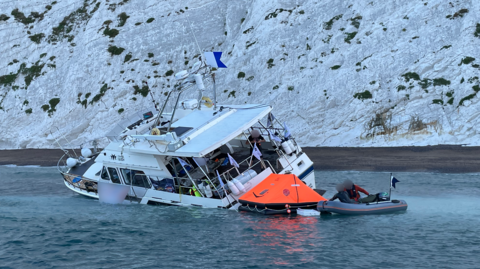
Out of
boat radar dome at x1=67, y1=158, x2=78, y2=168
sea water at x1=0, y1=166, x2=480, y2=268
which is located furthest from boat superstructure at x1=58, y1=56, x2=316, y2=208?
boat radar dome at x1=67, y1=158, x2=78, y2=168

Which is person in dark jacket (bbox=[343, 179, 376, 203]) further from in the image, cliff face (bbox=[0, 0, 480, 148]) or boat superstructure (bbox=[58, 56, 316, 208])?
cliff face (bbox=[0, 0, 480, 148])

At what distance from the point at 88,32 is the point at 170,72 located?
11.9m

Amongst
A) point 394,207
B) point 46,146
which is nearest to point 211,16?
point 46,146

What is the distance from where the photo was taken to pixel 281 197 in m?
17.5

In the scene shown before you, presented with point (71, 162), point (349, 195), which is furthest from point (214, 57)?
point (71, 162)

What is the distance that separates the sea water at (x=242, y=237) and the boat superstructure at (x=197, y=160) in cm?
78

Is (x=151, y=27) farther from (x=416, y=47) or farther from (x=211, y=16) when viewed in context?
(x=416, y=47)

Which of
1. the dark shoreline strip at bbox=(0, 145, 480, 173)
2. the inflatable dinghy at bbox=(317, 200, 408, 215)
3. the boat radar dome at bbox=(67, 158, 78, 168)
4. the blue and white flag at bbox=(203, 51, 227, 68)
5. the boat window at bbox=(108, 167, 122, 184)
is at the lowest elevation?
the dark shoreline strip at bbox=(0, 145, 480, 173)

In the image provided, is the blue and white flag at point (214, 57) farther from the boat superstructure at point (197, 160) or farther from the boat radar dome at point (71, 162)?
the boat radar dome at point (71, 162)

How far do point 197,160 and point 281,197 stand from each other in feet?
13.9

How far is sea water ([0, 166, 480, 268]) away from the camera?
1407 cm

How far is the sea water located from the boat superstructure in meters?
0.78

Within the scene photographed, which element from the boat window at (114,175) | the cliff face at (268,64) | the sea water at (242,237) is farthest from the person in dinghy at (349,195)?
the cliff face at (268,64)

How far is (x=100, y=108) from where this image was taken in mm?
43562
